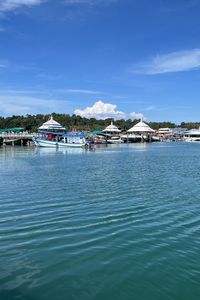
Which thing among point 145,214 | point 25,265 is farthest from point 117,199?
point 25,265

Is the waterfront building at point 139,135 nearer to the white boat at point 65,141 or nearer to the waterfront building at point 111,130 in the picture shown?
the waterfront building at point 111,130

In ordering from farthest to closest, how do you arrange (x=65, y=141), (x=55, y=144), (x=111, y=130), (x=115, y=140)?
(x=111, y=130) < (x=115, y=140) < (x=65, y=141) < (x=55, y=144)

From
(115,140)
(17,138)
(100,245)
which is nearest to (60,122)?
(115,140)

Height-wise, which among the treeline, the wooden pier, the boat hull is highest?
the treeline

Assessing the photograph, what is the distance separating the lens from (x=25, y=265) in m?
9.80

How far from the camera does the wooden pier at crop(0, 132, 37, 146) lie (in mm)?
112438

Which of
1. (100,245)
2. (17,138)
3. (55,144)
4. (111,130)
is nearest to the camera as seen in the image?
(100,245)

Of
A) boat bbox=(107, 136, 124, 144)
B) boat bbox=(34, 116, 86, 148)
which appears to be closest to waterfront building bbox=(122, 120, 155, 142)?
boat bbox=(107, 136, 124, 144)

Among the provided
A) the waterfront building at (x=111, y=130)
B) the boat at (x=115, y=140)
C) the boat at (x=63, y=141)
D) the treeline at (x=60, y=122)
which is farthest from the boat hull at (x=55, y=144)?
the waterfront building at (x=111, y=130)

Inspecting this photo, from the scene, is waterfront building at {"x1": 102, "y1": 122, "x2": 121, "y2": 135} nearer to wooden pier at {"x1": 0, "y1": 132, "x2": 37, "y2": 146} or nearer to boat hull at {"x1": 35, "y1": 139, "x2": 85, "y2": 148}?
wooden pier at {"x1": 0, "y1": 132, "x2": 37, "y2": 146}

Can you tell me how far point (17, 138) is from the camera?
11431 cm

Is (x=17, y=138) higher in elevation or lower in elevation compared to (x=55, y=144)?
higher

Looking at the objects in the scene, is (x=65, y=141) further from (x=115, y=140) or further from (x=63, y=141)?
(x=115, y=140)

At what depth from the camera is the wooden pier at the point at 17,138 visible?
112438mm
